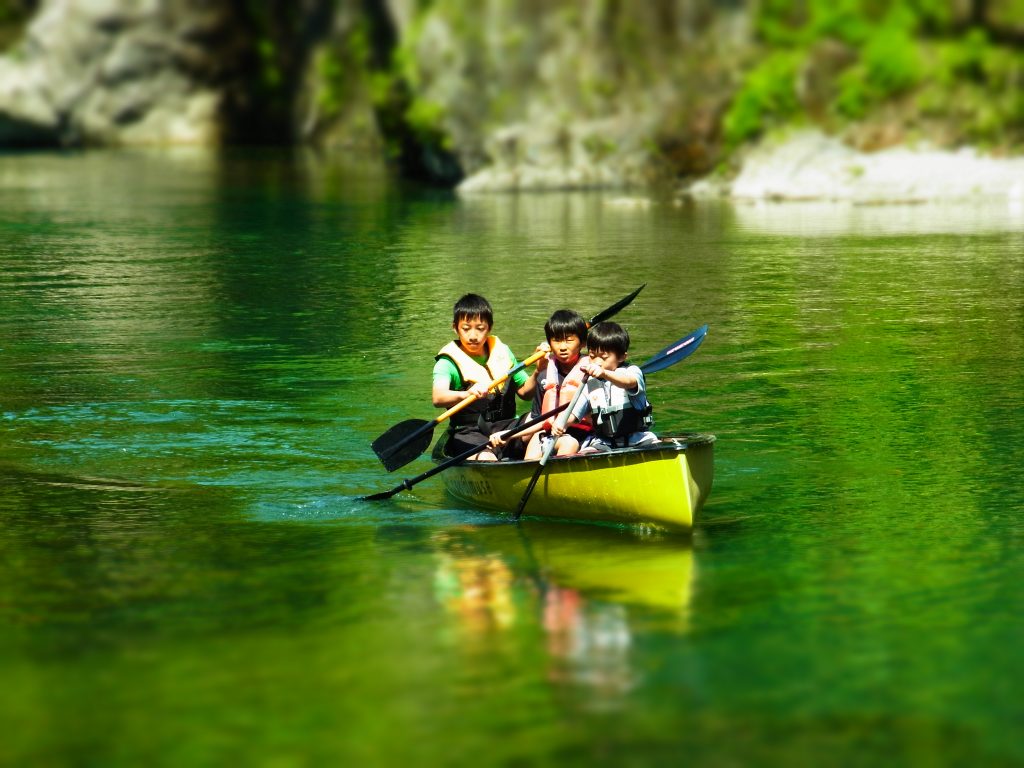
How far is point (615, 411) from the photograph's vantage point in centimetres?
1170

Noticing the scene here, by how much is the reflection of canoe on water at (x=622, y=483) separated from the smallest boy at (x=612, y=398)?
0.18m

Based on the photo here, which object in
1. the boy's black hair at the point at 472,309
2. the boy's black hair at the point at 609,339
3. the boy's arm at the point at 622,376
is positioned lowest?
the boy's arm at the point at 622,376

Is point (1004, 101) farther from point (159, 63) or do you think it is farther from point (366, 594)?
point (159, 63)

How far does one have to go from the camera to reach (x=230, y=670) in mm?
8633

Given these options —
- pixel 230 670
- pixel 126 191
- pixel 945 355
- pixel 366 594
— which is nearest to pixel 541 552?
pixel 366 594

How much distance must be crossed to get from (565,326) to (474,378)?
1308 millimetres

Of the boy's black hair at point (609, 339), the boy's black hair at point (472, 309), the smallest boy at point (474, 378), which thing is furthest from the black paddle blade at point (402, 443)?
the boy's black hair at point (609, 339)

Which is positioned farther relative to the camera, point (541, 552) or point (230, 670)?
point (541, 552)

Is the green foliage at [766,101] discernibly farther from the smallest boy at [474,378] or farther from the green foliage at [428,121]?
the smallest boy at [474,378]

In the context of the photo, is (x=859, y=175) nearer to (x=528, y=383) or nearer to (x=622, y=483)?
(x=528, y=383)

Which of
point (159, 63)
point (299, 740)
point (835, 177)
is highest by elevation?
point (159, 63)

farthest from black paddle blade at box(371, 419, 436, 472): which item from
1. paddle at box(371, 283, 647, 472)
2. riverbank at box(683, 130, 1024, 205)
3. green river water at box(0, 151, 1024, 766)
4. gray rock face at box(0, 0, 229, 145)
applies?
gray rock face at box(0, 0, 229, 145)

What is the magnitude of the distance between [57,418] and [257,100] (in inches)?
2321

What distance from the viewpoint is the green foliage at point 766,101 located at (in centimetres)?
4197
